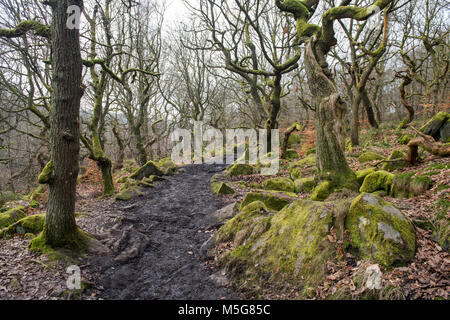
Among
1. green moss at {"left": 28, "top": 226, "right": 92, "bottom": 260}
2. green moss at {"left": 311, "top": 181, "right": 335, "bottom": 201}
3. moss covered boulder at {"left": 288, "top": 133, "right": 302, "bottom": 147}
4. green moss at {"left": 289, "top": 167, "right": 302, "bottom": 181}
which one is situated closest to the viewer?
green moss at {"left": 28, "top": 226, "right": 92, "bottom": 260}

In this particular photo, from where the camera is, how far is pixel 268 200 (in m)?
6.74

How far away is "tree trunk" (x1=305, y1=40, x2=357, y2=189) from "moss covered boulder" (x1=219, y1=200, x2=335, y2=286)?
6.97 ft

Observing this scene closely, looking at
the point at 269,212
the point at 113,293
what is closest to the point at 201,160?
the point at 269,212

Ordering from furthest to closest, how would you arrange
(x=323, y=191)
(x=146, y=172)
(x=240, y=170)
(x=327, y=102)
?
(x=146, y=172)
(x=240, y=170)
(x=327, y=102)
(x=323, y=191)

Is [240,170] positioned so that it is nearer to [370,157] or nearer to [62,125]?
[370,157]

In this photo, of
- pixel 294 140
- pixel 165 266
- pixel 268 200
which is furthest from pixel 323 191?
pixel 294 140

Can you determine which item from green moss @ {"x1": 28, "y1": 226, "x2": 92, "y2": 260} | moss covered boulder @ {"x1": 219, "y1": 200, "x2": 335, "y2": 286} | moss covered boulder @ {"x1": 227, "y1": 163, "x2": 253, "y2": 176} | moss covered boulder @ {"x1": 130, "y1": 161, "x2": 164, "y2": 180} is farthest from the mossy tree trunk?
moss covered boulder @ {"x1": 130, "y1": 161, "x2": 164, "y2": 180}

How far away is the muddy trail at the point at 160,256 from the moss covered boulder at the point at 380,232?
2068mm

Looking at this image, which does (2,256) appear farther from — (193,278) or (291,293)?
(291,293)

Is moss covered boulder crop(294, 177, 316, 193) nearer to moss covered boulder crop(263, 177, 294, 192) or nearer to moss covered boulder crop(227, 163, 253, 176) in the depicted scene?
moss covered boulder crop(263, 177, 294, 192)

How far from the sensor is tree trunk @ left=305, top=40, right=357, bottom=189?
20.6ft

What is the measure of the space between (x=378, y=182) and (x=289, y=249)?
383cm

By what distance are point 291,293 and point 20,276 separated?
432 centimetres

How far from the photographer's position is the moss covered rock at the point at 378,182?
606 cm
